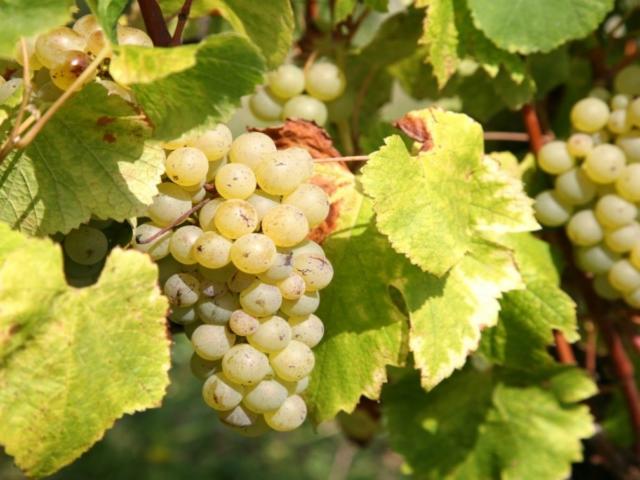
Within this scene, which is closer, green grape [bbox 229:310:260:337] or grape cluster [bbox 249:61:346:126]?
green grape [bbox 229:310:260:337]

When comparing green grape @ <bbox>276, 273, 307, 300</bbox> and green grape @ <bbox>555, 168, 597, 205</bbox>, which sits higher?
green grape @ <bbox>276, 273, 307, 300</bbox>

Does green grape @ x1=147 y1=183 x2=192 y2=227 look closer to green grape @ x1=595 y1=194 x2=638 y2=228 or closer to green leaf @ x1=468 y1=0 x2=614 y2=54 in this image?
green leaf @ x1=468 y1=0 x2=614 y2=54

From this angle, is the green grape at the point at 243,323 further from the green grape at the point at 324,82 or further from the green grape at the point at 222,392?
the green grape at the point at 324,82

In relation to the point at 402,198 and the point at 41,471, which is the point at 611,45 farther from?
the point at 41,471

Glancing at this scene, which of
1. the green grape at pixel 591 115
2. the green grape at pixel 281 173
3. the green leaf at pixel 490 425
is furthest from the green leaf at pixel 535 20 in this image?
the green leaf at pixel 490 425

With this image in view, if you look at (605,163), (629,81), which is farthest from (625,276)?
(629,81)

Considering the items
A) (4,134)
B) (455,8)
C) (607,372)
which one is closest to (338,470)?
(607,372)

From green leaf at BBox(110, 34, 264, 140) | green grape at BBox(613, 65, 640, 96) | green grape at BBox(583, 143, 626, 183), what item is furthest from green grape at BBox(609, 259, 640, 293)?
green leaf at BBox(110, 34, 264, 140)
